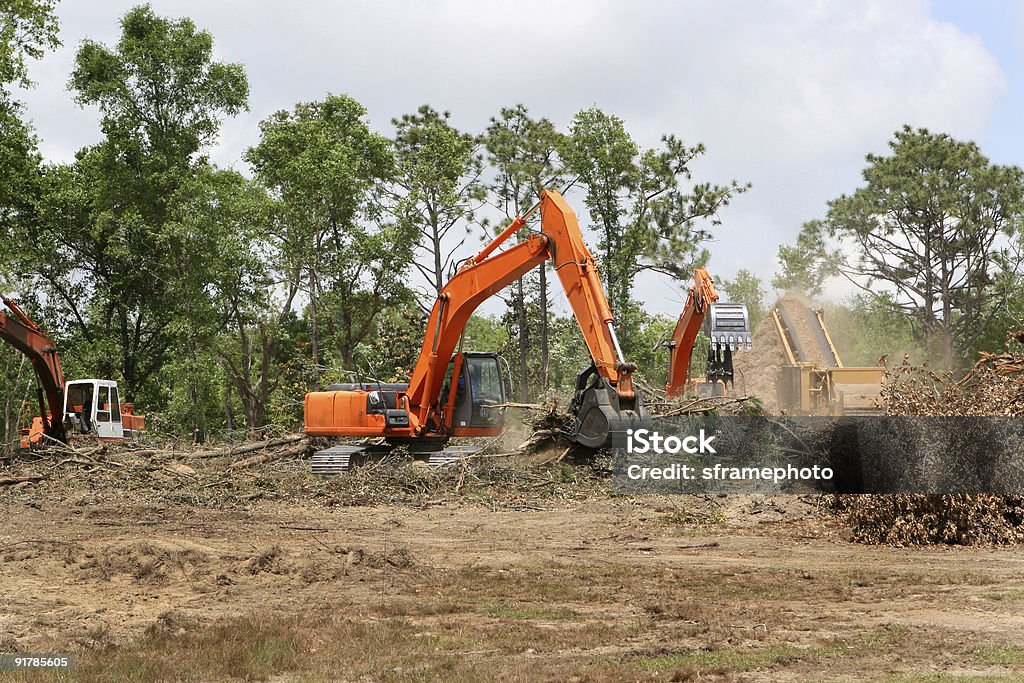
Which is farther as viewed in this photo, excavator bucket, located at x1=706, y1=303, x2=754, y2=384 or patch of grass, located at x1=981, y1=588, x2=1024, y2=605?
excavator bucket, located at x1=706, y1=303, x2=754, y2=384

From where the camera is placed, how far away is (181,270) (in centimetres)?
3459

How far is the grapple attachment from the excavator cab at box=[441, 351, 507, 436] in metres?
3.04

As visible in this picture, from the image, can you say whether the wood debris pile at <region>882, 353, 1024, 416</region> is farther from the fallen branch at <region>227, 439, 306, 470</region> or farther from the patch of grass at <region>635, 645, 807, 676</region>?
the fallen branch at <region>227, 439, 306, 470</region>

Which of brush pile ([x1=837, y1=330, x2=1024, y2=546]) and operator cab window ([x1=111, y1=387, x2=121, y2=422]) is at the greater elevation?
operator cab window ([x1=111, y1=387, x2=121, y2=422])

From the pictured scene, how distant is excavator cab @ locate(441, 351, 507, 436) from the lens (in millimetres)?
18938

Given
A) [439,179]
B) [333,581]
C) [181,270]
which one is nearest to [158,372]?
[181,270]

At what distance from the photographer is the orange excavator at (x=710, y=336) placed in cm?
2172

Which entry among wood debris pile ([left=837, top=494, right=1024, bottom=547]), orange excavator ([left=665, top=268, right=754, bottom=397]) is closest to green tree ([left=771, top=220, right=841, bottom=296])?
orange excavator ([left=665, top=268, right=754, bottom=397])

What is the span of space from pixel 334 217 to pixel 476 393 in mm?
15248

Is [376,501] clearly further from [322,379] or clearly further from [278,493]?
[322,379]

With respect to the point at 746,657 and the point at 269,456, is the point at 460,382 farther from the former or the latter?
the point at 746,657

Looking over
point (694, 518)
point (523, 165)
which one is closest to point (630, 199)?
point (523, 165)

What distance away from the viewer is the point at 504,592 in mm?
9320

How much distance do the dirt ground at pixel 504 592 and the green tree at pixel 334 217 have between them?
1711 cm
